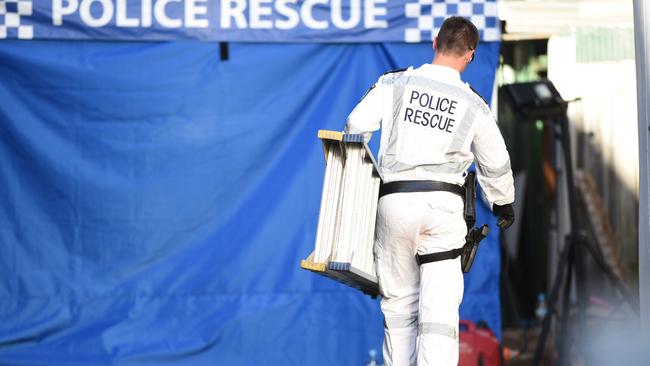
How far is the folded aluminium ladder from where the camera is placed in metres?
4.95

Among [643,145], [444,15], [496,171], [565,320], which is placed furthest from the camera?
[565,320]

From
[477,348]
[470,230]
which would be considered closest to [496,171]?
[470,230]

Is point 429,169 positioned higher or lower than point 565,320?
higher

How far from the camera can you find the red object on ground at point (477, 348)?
632 cm

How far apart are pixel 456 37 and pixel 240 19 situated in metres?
2.12

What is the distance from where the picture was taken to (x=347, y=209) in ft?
16.4

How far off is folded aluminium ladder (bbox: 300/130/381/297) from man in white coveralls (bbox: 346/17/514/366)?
80 mm

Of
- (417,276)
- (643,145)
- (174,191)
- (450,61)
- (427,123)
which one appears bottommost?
(417,276)

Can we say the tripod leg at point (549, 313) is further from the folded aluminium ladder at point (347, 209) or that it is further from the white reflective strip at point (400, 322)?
the folded aluminium ladder at point (347, 209)

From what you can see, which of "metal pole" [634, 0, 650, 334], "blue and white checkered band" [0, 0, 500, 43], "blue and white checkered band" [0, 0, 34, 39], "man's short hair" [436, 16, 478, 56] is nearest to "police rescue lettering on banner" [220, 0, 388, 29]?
"blue and white checkered band" [0, 0, 500, 43]

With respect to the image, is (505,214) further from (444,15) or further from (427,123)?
(444,15)

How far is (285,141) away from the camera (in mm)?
6824

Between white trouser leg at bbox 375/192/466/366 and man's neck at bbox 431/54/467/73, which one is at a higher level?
man's neck at bbox 431/54/467/73

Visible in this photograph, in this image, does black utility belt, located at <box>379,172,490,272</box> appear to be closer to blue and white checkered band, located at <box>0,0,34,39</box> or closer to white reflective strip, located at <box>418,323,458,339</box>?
white reflective strip, located at <box>418,323,458,339</box>
